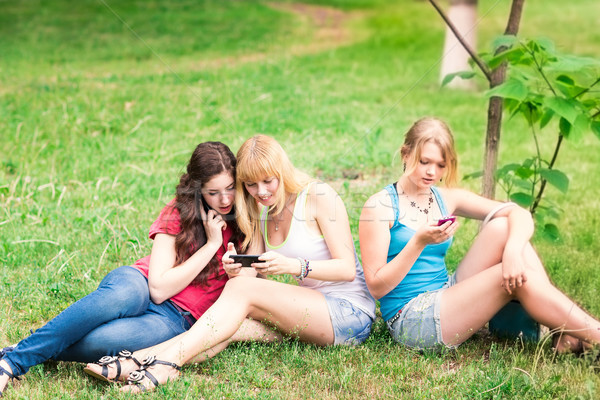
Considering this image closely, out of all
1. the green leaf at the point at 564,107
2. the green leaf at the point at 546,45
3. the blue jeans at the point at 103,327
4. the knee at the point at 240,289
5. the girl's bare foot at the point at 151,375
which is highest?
the green leaf at the point at 546,45

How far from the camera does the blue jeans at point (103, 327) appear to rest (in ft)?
9.65

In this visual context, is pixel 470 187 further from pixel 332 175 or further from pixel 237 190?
pixel 237 190

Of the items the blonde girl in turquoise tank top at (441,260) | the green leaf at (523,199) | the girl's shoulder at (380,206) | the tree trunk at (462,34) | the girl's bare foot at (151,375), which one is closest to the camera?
the girl's bare foot at (151,375)

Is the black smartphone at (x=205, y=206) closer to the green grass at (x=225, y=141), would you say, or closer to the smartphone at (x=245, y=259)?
the smartphone at (x=245, y=259)

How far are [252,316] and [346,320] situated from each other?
433 millimetres

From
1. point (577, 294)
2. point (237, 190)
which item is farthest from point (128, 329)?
point (577, 294)

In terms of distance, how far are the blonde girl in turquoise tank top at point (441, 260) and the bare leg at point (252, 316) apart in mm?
292

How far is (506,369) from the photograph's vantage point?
3006mm

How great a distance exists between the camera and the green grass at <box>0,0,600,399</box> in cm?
303

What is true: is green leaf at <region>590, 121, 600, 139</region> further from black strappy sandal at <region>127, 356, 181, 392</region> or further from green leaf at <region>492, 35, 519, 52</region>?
black strappy sandal at <region>127, 356, 181, 392</region>

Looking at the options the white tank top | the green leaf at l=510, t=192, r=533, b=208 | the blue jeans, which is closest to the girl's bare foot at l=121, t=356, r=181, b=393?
the blue jeans

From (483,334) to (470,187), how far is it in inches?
104

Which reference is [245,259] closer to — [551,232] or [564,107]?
[564,107]

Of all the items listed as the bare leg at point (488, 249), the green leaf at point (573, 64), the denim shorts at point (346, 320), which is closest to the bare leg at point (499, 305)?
the bare leg at point (488, 249)
